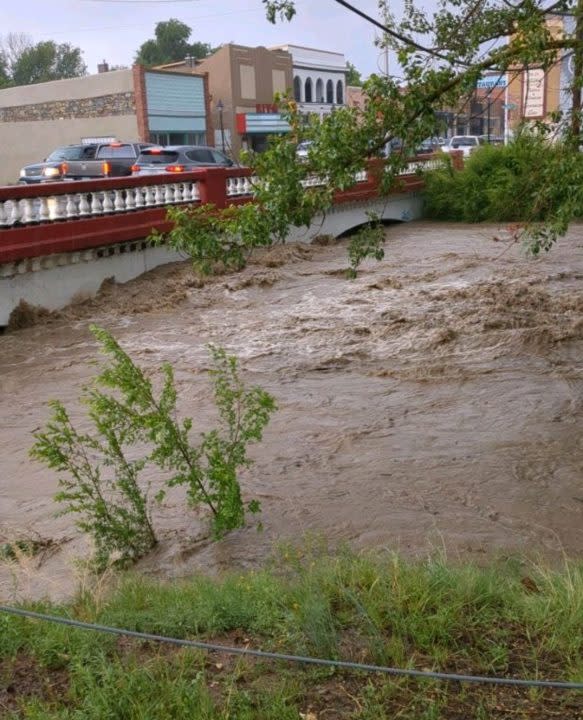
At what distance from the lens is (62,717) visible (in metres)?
3.17

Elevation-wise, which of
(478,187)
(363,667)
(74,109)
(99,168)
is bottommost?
(363,667)

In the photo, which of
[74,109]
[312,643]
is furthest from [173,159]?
[74,109]

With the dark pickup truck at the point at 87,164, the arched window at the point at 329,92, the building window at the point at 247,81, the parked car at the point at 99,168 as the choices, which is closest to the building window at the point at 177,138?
the building window at the point at 247,81

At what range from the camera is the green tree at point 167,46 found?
7556 centimetres

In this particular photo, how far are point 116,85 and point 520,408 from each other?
3827 cm

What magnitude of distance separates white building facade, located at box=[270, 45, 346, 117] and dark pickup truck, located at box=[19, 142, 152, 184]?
29.6 m

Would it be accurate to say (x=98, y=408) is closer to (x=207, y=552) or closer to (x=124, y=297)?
(x=207, y=552)

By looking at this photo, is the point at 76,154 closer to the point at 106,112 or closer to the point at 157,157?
the point at 157,157

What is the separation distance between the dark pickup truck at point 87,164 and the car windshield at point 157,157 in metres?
0.48

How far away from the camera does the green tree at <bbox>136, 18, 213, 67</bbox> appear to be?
75562 millimetres

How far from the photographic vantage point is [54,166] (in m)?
23.5

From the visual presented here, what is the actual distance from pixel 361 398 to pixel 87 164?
15504 millimetres

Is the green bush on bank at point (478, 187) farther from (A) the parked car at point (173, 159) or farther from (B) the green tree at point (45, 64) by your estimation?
(B) the green tree at point (45, 64)

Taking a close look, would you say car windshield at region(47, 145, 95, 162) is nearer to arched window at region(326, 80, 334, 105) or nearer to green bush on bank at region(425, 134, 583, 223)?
green bush on bank at region(425, 134, 583, 223)
